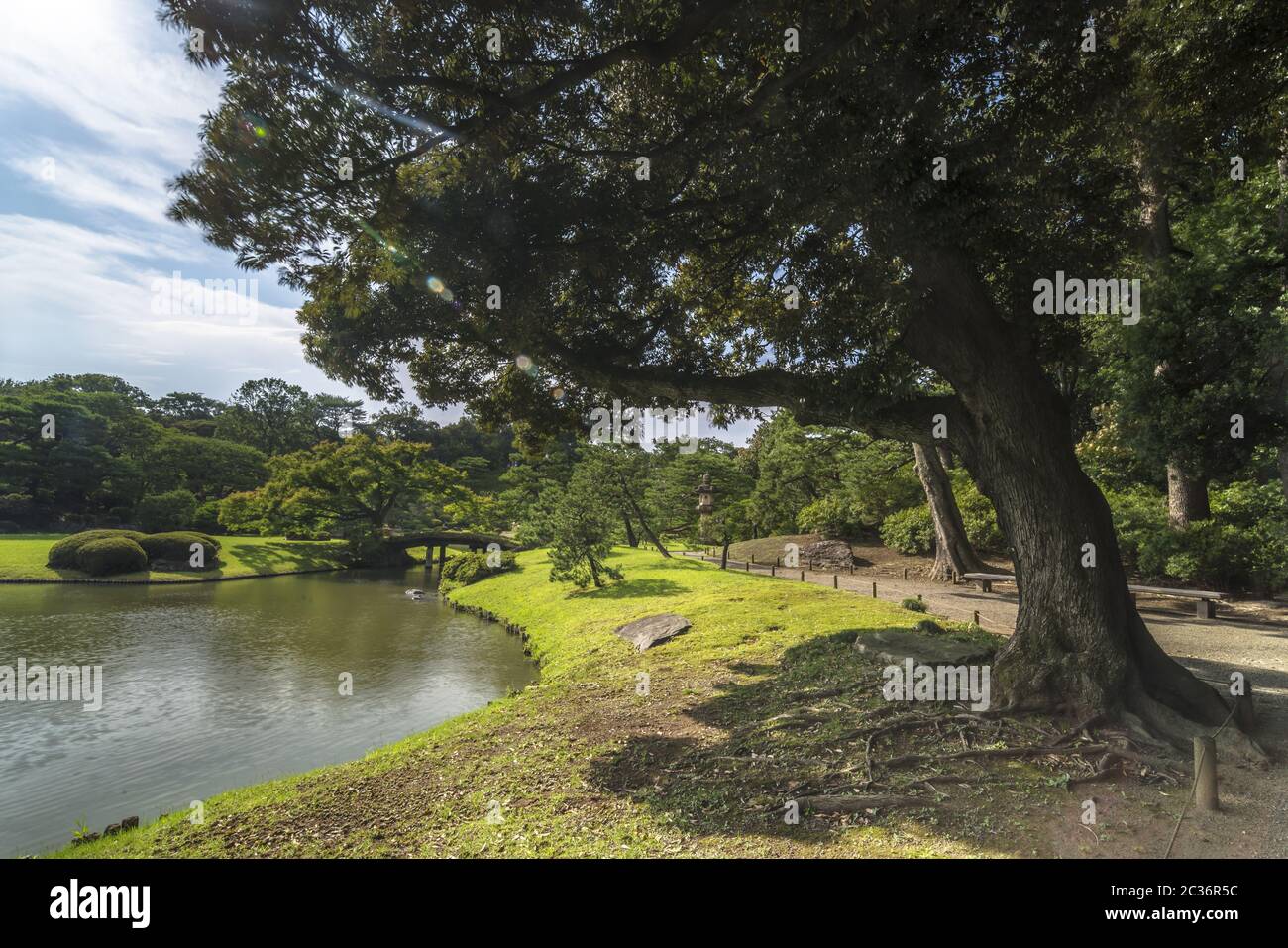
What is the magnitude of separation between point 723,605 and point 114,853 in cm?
1173

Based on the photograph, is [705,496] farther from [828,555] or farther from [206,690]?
[206,690]

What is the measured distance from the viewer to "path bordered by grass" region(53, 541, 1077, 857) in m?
5.15

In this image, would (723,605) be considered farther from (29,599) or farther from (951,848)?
(29,599)

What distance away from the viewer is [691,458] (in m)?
31.9

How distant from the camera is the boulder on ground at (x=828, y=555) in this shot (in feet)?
74.2

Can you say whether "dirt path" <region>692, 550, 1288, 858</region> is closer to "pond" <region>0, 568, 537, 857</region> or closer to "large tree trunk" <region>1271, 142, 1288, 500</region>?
"large tree trunk" <region>1271, 142, 1288, 500</region>

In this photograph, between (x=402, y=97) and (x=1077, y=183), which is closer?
(x=402, y=97)

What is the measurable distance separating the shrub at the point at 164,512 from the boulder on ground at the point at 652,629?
37.0m

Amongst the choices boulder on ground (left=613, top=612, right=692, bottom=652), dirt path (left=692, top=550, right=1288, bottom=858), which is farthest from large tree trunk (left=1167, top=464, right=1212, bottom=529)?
boulder on ground (left=613, top=612, right=692, bottom=652)

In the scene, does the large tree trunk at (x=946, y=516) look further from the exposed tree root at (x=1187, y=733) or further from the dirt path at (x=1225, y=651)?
the exposed tree root at (x=1187, y=733)

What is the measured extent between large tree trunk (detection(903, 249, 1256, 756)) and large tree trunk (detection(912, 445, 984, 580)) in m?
10.8

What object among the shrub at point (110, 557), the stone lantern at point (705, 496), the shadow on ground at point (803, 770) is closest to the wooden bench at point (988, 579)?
the shadow on ground at point (803, 770)

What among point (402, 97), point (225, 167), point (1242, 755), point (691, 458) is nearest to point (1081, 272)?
point (1242, 755)

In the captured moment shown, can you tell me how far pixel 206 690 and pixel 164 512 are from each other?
106ft
